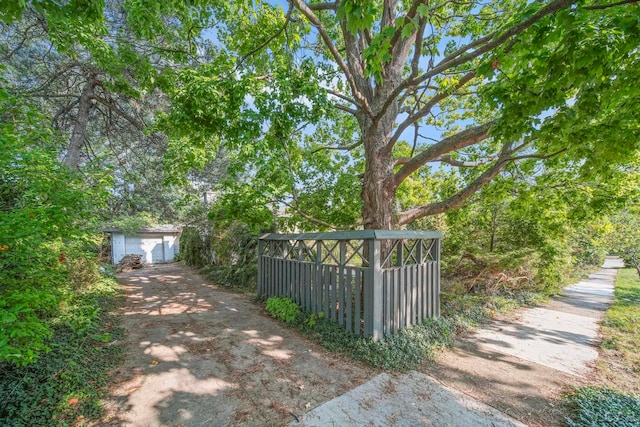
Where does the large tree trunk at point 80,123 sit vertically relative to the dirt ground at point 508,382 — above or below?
above

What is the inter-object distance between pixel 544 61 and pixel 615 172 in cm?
473

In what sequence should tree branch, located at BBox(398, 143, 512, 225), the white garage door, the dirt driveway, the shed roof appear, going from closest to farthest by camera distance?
the dirt driveway, tree branch, located at BBox(398, 143, 512, 225), the shed roof, the white garage door

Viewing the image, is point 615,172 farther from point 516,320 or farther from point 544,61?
point 544,61

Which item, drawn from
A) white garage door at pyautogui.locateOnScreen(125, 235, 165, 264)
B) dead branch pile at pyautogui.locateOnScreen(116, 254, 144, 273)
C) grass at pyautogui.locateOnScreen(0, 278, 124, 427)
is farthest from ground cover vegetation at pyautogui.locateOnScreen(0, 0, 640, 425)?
white garage door at pyautogui.locateOnScreen(125, 235, 165, 264)

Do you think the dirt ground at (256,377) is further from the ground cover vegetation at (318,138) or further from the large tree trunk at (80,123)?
the large tree trunk at (80,123)

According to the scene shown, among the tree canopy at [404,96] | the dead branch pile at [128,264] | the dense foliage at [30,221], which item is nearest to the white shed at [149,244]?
the dead branch pile at [128,264]

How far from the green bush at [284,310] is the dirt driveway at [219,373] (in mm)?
183

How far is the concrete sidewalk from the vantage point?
2.50 meters

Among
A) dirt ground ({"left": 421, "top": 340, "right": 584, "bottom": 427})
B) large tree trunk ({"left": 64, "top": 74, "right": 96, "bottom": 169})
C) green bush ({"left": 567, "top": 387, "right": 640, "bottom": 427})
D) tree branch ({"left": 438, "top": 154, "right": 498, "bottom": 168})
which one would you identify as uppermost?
large tree trunk ({"left": 64, "top": 74, "right": 96, "bottom": 169})

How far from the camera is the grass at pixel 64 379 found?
7.49 feet

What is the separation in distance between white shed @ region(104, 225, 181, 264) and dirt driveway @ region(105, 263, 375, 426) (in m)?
14.1

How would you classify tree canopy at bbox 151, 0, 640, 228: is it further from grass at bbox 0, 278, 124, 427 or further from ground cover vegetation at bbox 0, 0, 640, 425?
grass at bbox 0, 278, 124, 427

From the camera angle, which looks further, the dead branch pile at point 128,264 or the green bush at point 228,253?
the dead branch pile at point 128,264

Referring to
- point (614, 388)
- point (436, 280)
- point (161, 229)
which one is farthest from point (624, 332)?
point (161, 229)
